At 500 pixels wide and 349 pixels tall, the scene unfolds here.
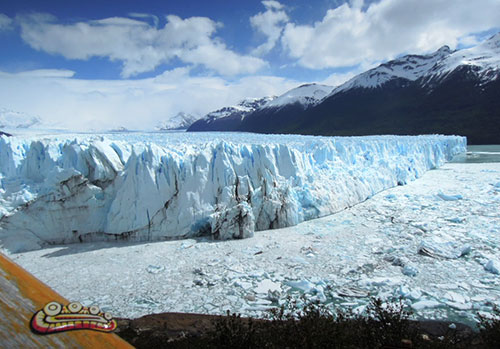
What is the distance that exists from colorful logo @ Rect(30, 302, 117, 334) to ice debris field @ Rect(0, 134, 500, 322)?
3946 mm

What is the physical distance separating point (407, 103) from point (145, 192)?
2686 inches

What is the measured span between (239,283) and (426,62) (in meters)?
99.2

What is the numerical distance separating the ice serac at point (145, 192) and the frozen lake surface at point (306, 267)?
0.46 meters

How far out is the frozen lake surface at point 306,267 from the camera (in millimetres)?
4723

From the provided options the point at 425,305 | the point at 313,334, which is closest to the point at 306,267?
the point at 425,305

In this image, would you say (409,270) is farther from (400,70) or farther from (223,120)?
(223,120)

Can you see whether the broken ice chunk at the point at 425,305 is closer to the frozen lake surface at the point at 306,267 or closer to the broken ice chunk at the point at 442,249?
the frozen lake surface at the point at 306,267

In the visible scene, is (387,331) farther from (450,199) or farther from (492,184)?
(492,184)

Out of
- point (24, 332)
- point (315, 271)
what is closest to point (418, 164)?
point (315, 271)

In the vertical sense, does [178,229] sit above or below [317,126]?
below

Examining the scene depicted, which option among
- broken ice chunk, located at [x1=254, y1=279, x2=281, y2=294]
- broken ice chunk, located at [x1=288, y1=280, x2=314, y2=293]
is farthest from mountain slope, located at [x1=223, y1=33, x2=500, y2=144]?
broken ice chunk, located at [x1=254, y1=279, x2=281, y2=294]

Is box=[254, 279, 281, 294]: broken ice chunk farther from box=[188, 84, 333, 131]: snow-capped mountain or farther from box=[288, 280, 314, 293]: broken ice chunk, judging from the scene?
box=[188, 84, 333, 131]: snow-capped mountain

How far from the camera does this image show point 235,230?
766 centimetres

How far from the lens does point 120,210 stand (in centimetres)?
776
